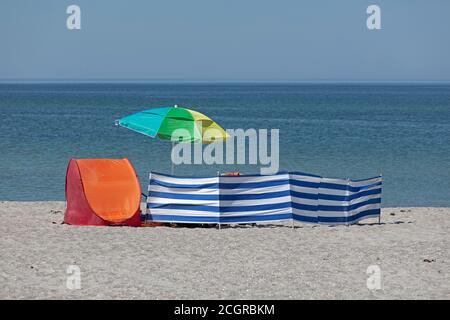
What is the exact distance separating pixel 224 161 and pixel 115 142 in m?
12.1

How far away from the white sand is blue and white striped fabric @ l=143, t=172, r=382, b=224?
0.81 ft

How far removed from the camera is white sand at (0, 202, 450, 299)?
1010 cm

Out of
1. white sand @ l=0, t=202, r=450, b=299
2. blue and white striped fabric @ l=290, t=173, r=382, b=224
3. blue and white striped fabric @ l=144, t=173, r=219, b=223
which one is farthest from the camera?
blue and white striped fabric @ l=290, t=173, r=382, b=224

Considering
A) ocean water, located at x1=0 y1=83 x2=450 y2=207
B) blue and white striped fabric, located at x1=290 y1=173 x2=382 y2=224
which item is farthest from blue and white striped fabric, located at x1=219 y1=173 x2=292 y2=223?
ocean water, located at x1=0 y1=83 x2=450 y2=207

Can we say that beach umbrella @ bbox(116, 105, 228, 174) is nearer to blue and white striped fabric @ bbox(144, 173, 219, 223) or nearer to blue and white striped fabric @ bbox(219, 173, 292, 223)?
blue and white striped fabric @ bbox(144, 173, 219, 223)

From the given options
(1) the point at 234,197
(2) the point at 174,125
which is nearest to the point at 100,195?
(2) the point at 174,125

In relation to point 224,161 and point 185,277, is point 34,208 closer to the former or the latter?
point 185,277

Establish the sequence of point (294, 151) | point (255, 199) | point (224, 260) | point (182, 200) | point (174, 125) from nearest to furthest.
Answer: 1. point (224, 260)
2. point (182, 200)
3. point (255, 199)
4. point (174, 125)
5. point (294, 151)

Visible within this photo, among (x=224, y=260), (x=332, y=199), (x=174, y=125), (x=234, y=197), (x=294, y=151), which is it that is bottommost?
(x=294, y=151)

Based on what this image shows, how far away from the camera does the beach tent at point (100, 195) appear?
14.2 m

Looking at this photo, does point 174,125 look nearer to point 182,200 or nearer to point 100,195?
point 182,200

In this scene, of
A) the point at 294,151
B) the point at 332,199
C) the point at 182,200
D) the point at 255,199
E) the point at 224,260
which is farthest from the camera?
the point at 294,151

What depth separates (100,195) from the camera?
1430cm

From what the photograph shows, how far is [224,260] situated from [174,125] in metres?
3.85
